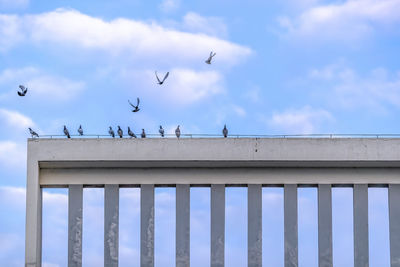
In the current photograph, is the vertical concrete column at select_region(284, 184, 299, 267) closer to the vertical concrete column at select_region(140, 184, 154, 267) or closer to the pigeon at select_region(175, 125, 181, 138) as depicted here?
the pigeon at select_region(175, 125, 181, 138)

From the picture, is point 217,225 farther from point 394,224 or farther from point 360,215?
point 394,224

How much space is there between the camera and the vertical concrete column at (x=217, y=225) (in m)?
37.2

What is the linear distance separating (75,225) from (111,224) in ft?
3.63

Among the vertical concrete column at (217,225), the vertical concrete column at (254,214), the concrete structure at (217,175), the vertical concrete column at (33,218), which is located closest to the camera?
the vertical concrete column at (33,218)

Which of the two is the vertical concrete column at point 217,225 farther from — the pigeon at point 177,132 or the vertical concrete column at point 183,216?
the pigeon at point 177,132

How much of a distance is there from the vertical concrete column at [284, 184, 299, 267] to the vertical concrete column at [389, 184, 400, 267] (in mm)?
2929

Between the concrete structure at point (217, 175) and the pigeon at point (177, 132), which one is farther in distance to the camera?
the pigeon at point (177, 132)

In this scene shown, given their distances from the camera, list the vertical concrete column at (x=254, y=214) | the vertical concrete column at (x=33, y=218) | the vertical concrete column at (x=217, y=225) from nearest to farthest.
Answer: the vertical concrete column at (x=33, y=218)
the vertical concrete column at (x=217, y=225)
the vertical concrete column at (x=254, y=214)

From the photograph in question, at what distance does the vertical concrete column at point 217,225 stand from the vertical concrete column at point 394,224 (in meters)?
5.14

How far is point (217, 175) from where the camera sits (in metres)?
37.4

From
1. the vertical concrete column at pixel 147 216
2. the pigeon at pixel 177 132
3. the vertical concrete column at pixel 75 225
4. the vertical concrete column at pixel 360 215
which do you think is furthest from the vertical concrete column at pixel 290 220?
the vertical concrete column at pixel 75 225

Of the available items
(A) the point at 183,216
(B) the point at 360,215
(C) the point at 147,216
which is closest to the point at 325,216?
(B) the point at 360,215

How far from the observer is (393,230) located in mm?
37469

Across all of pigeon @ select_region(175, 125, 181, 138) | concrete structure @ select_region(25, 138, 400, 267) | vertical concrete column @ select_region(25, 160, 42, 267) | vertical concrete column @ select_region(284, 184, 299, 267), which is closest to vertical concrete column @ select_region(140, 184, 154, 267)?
concrete structure @ select_region(25, 138, 400, 267)
